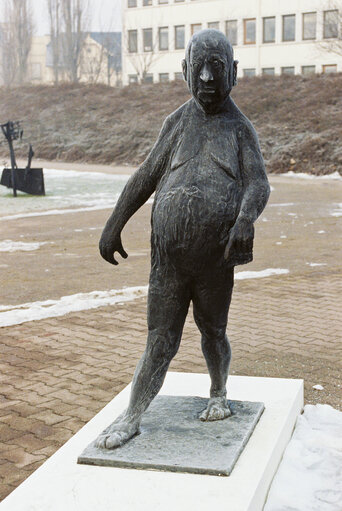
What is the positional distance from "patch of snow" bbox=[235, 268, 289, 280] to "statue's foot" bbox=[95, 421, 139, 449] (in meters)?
5.65

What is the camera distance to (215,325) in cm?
379

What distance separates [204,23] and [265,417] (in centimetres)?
5505

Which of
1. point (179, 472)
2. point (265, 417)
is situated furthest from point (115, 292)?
point (179, 472)

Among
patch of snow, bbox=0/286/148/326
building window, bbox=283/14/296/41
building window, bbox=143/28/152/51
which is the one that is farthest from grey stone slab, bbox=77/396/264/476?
building window, bbox=143/28/152/51

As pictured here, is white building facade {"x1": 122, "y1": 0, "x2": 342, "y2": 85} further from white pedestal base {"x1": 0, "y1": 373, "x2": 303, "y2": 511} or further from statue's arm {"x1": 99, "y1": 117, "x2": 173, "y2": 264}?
white pedestal base {"x1": 0, "y1": 373, "x2": 303, "y2": 511}

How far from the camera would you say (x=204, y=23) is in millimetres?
56250

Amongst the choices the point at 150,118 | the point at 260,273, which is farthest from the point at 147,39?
the point at 260,273

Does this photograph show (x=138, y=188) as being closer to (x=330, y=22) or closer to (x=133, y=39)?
(x=330, y=22)

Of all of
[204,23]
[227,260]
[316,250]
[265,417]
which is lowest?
[316,250]

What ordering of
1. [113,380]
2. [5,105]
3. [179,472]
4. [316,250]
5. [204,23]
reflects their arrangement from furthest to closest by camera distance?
[204,23]
[5,105]
[316,250]
[113,380]
[179,472]

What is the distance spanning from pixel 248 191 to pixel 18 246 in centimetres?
871

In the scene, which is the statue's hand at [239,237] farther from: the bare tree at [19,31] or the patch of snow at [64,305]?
the bare tree at [19,31]

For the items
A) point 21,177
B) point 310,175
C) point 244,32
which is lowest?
point 310,175

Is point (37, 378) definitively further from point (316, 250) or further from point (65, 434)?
point (316, 250)
